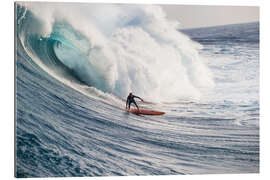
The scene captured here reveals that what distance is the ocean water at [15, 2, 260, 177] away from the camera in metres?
5.09

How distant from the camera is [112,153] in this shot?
5.20 metres

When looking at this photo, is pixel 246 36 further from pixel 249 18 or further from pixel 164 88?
pixel 164 88

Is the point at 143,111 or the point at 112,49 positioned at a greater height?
the point at 112,49

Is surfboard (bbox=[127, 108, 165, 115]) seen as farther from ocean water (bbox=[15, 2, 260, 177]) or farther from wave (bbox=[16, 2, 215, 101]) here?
wave (bbox=[16, 2, 215, 101])

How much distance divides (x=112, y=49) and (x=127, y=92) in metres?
0.59

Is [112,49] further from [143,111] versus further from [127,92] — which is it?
[143,111]

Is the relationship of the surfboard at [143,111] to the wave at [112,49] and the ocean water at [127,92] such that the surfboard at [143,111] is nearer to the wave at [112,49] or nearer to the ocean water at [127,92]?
the ocean water at [127,92]

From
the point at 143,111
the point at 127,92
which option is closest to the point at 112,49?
the point at 127,92

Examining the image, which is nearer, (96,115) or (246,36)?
(96,115)

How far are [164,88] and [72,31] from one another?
1.39 meters

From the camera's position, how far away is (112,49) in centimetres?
531

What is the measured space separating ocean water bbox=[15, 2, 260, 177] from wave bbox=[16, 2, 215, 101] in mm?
13

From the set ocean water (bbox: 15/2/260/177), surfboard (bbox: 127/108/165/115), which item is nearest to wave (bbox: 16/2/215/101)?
ocean water (bbox: 15/2/260/177)

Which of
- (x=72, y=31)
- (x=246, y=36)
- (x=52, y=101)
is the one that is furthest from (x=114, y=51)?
(x=246, y=36)
